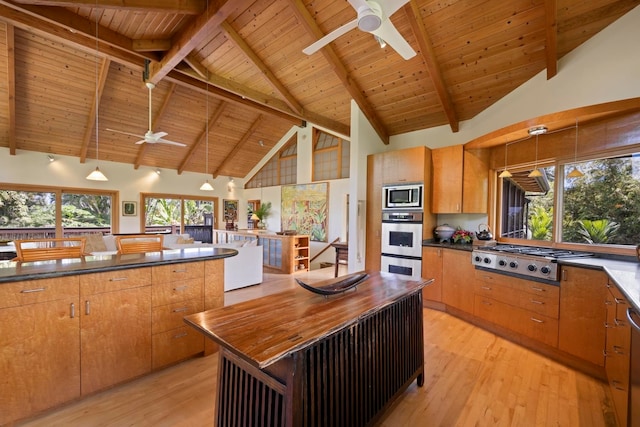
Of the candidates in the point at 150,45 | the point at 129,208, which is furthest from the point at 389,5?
the point at 129,208

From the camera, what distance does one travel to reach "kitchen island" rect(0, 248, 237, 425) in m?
1.63

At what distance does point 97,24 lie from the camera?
3.78 meters

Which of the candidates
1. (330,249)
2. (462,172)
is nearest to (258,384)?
(462,172)

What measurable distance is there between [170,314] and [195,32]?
3463 mm

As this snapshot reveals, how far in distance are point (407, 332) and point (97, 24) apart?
5456mm

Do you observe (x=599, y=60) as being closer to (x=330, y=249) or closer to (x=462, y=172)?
(x=462, y=172)

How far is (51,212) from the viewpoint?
22.9ft

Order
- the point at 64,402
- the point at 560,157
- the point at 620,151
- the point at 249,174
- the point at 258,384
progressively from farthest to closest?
the point at 249,174 → the point at 560,157 → the point at 620,151 → the point at 64,402 → the point at 258,384

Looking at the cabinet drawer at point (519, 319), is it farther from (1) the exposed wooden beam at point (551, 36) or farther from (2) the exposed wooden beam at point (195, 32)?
(2) the exposed wooden beam at point (195, 32)

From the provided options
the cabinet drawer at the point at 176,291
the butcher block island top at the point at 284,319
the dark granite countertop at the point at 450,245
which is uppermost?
the dark granite countertop at the point at 450,245

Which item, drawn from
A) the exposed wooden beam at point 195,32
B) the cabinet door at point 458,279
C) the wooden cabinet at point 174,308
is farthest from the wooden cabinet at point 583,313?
the exposed wooden beam at point 195,32

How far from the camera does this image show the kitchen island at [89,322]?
1635 millimetres

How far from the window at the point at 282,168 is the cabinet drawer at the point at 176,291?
6.60m

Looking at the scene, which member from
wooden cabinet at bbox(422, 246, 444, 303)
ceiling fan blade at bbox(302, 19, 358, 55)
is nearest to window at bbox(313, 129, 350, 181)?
wooden cabinet at bbox(422, 246, 444, 303)
